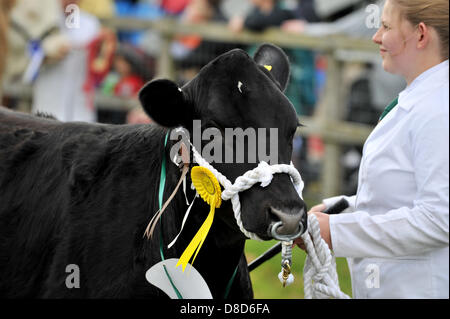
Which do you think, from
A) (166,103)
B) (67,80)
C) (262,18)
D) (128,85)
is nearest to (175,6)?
(128,85)

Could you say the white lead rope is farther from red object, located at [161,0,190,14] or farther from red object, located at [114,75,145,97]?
red object, located at [161,0,190,14]

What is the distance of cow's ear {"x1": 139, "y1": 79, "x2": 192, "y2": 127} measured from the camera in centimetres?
349

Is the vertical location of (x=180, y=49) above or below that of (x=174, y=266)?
above

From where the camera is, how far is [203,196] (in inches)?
134

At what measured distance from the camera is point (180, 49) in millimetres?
11164

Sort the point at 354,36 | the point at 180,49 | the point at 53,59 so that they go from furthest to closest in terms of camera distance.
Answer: the point at 180,49 < the point at 354,36 < the point at 53,59

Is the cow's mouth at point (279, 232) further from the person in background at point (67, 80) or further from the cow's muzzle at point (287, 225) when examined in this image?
the person in background at point (67, 80)

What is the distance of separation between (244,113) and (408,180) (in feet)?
2.49

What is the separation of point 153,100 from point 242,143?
0.50 meters

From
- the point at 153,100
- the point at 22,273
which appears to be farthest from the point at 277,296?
the point at 153,100

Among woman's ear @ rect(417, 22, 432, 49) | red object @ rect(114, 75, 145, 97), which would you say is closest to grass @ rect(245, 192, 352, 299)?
woman's ear @ rect(417, 22, 432, 49)

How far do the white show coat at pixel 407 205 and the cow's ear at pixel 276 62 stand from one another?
2.80ft

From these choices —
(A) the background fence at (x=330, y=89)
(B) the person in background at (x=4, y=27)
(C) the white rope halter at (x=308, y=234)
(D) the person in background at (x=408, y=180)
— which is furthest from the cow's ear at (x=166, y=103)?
(A) the background fence at (x=330, y=89)
